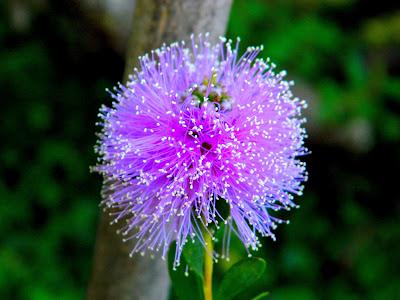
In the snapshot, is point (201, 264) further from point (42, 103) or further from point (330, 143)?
point (42, 103)

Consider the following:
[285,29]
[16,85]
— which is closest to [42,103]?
[16,85]

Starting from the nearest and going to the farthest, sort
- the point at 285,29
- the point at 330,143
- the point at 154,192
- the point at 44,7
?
1. the point at 154,192
2. the point at 285,29
3. the point at 330,143
4. the point at 44,7

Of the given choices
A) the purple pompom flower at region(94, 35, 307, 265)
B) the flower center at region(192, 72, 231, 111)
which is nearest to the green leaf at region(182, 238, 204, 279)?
the purple pompom flower at region(94, 35, 307, 265)

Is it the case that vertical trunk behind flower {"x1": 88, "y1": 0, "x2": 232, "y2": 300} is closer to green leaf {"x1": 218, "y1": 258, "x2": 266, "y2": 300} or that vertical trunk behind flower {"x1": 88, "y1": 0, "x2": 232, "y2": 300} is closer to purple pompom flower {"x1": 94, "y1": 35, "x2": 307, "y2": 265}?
purple pompom flower {"x1": 94, "y1": 35, "x2": 307, "y2": 265}

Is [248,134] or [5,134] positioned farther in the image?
[5,134]

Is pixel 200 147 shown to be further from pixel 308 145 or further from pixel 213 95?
pixel 308 145

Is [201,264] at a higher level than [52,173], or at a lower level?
lower

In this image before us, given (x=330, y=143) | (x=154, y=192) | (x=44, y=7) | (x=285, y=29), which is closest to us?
(x=154, y=192)
